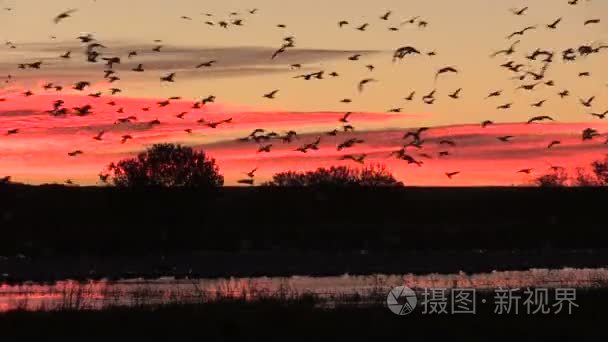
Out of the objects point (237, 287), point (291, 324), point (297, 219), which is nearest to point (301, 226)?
point (297, 219)

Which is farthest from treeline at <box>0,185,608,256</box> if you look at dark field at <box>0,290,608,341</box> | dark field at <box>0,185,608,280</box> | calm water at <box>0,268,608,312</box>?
dark field at <box>0,290,608,341</box>

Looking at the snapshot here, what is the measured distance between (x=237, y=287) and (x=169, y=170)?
68.8 m

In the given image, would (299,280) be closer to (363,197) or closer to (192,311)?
(192,311)

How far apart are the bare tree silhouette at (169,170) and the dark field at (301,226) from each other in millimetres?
2022

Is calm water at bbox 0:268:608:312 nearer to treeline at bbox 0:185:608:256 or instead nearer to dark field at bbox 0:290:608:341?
dark field at bbox 0:290:608:341

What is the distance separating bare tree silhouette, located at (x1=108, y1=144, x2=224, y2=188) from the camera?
11762 centimetres

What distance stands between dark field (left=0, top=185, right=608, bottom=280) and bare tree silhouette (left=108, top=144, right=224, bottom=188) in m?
2.02

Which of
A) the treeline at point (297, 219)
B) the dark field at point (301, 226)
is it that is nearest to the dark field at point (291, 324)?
the dark field at point (301, 226)

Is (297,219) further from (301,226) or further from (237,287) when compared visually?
(237,287)

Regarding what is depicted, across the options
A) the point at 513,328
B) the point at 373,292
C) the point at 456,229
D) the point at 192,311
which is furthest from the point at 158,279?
the point at 456,229

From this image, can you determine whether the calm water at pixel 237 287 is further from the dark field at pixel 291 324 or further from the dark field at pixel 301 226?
the dark field at pixel 301 226

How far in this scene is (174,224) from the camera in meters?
108

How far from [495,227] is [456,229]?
290cm

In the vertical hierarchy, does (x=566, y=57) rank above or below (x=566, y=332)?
above
